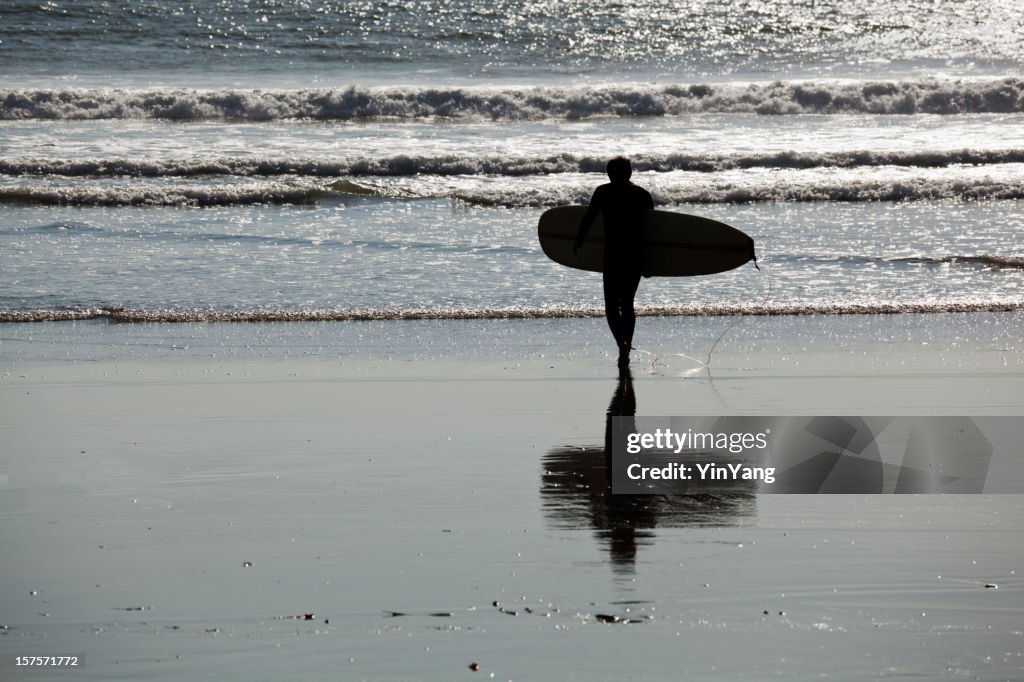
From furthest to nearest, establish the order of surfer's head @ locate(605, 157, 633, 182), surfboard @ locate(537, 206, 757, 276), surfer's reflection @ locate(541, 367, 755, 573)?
surfboard @ locate(537, 206, 757, 276) < surfer's head @ locate(605, 157, 633, 182) < surfer's reflection @ locate(541, 367, 755, 573)

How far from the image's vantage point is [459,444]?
616 cm

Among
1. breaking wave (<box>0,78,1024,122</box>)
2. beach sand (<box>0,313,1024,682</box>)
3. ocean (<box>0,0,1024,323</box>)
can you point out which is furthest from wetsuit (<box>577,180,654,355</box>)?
breaking wave (<box>0,78,1024,122</box>)

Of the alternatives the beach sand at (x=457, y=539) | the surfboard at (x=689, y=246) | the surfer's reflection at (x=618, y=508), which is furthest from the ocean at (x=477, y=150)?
the surfer's reflection at (x=618, y=508)

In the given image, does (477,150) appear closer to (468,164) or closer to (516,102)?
(468,164)

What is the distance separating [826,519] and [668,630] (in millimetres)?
1311

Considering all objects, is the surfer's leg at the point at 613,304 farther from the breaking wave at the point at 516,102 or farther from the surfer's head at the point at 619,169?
the breaking wave at the point at 516,102

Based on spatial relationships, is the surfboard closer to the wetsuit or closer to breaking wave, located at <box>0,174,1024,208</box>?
the wetsuit

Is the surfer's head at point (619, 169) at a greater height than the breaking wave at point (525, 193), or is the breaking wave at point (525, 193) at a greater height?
the surfer's head at point (619, 169)

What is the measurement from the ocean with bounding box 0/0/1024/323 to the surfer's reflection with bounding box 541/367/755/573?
487cm

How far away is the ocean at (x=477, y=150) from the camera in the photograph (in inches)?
455

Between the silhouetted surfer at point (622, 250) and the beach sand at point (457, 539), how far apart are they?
0.53 meters

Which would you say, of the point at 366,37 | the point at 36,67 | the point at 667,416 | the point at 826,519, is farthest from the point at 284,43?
the point at 826,519

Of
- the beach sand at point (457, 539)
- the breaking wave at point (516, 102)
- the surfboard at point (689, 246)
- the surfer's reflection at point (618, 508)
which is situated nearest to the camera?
the beach sand at point (457, 539)

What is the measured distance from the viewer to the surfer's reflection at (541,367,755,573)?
462 centimetres
